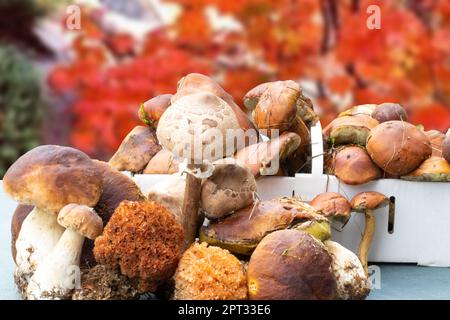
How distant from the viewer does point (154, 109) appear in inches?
80.2

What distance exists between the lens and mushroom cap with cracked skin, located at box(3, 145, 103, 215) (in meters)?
1.55

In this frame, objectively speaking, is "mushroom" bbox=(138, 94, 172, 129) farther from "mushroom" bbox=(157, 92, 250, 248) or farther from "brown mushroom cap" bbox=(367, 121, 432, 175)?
"brown mushroom cap" bbox=(367, 121, 432, 175)

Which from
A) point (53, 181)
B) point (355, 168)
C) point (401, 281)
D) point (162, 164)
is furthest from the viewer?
point (162, 164)

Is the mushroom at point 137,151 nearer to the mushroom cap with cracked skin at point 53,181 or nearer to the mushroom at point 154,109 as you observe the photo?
the mushroom at point 154,109

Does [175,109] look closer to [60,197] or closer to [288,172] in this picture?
[60,197]

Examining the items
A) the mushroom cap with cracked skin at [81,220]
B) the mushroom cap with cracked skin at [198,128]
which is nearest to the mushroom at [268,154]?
the mushroom cap with cracked skin at [198,128]

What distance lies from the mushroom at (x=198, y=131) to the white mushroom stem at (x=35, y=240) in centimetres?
31

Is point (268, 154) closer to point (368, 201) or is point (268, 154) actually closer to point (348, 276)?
point (368, 201)

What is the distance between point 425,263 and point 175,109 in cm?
80

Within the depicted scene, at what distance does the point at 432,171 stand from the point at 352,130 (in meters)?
0.25

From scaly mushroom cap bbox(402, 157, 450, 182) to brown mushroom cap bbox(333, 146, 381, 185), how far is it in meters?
0.09

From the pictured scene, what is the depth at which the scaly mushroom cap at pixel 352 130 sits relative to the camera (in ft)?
6.47

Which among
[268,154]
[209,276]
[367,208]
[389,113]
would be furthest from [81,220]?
[389,113]

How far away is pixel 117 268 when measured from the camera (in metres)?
1.49
